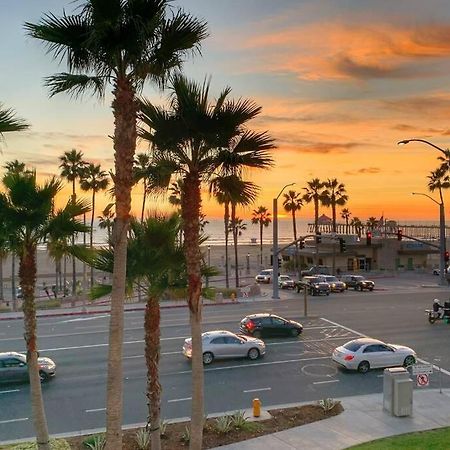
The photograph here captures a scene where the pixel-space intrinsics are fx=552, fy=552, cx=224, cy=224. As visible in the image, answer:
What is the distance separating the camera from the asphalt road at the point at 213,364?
62.2ft

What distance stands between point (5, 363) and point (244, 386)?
373 inches

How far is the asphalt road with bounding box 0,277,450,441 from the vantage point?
1895cm

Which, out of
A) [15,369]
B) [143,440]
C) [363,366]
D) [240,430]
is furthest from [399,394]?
[15,369]

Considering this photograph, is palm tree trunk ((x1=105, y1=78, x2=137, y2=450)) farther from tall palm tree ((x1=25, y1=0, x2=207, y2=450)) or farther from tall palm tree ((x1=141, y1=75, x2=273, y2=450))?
tall palm tree ((x1=141, y1=75, x2=273, y2=450))

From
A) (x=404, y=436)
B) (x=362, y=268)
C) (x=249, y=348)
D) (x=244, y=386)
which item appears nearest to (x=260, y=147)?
(x=404, y=436)

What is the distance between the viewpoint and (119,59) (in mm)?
9758

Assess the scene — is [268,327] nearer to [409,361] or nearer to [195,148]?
[409,361]

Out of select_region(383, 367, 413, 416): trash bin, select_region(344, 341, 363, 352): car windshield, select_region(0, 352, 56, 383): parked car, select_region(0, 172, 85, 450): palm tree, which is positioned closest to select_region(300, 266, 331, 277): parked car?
select_region(344, 341, 363, 352): car windshield

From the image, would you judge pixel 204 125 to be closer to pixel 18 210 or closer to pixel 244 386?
pixel 18 210

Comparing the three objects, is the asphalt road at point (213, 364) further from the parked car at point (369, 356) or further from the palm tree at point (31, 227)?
the palm tree at point (31, 227)

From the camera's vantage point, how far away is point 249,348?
25.6 metres

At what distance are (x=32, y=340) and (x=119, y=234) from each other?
4343mm

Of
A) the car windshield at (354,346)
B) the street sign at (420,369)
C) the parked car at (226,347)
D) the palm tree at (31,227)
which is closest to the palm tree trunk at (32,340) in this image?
the palm tree at (31,227)

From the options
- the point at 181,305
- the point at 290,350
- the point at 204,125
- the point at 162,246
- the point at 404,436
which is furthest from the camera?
the point at 181,305
